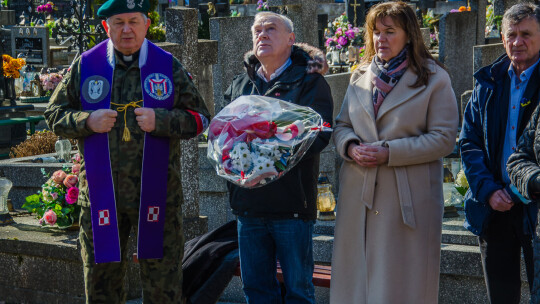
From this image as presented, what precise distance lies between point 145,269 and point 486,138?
1828 mm

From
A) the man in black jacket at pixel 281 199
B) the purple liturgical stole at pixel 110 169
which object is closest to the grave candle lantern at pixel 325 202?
the man in black jacket at pixel 281 199

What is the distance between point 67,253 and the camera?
6.13 meters

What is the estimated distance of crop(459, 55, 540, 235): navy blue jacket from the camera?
418 centimetres

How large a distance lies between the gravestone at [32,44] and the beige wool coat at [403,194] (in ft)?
56.5

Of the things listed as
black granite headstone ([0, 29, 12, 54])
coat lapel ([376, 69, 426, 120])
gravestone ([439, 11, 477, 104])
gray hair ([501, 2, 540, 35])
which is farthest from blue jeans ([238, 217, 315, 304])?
black granite headstone ([0, 29, 12, 54])

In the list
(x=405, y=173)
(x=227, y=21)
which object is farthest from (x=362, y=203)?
(x=227, y=21)

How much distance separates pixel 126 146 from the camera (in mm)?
4387

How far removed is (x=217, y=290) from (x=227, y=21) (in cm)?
422

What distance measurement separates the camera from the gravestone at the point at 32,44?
20.6 meters

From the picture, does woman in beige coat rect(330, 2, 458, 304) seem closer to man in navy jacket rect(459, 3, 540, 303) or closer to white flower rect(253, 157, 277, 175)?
man in navy jacket rect(459, 3, 540, 303)

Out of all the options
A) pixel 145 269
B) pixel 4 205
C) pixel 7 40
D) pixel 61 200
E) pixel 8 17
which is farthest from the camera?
pixel 8 17

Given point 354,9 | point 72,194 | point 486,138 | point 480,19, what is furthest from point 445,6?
point 486,138

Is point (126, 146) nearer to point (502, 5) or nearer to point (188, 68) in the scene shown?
point (188, 68)

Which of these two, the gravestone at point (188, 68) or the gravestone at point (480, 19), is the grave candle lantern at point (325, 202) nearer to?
the gravestone at point (188, 68)
